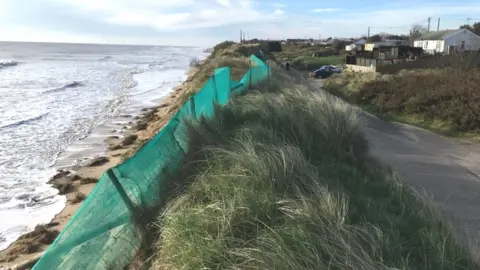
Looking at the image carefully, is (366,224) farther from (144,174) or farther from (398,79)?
(398,79)

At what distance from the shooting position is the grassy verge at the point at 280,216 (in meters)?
3.80

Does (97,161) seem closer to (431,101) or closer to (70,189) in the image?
(70,189)

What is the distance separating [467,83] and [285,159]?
18703mm

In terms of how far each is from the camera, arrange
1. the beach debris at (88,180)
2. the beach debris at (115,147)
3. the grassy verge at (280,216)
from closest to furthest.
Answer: the grassy verge at (280,216) < the beach debris at (88,180) < the beach debris at (115,147)

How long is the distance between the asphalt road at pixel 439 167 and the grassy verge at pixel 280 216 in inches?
26.9

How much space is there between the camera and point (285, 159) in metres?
5.89

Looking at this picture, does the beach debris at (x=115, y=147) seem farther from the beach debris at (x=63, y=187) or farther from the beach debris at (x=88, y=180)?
the beach debris at (x=63, y=187)

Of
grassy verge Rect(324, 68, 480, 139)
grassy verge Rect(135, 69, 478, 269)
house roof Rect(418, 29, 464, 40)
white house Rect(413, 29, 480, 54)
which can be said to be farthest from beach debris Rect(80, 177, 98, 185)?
house roof Rect(418, 29, 464, 40)

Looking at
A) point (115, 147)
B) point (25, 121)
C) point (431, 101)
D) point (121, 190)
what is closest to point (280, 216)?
point (121, 190)

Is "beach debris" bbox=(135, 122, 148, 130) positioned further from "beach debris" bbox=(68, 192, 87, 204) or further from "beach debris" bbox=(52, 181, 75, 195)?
"beach debris" bbox=(68, 192, 87, 204)

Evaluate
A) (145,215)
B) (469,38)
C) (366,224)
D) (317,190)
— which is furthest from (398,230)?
(469,38)

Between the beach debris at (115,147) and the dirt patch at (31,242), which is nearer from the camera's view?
the dirt patch at (31,242)

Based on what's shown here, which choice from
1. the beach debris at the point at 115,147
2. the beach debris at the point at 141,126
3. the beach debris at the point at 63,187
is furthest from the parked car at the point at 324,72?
the beach debris at the point at 63,187

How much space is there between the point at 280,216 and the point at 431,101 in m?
19.8
